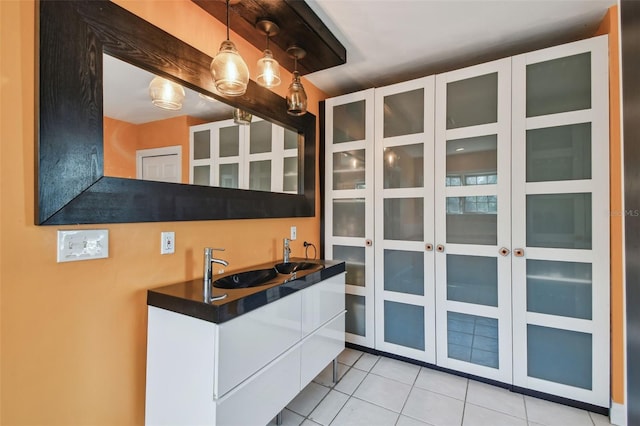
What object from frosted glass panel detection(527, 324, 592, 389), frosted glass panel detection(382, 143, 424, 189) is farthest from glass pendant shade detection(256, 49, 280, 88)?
frosted glass panel detection(527, 324, 592, 389)

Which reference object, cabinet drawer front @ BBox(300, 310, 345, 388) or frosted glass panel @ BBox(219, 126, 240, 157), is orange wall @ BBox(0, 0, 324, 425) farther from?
cabinet drawer front @ BBox(300, 310, 345, 388)

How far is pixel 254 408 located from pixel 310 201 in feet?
5.35

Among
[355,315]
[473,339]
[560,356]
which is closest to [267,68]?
[355,315]

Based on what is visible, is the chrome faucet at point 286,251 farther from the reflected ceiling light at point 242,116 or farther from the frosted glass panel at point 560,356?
the frosted glass panel at point 560,356

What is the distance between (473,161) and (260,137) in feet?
5.31

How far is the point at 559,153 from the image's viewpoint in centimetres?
191

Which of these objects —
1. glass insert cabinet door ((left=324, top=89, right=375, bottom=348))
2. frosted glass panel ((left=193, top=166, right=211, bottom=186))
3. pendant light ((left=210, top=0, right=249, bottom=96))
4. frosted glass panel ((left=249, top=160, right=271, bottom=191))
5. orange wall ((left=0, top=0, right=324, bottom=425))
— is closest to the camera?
orange wall ((left=0, top=0, right=324, bottom=425))

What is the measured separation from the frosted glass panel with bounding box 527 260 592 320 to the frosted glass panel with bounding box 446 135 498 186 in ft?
2.24

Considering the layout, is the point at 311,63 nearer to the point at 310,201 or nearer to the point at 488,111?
the point at 310,201

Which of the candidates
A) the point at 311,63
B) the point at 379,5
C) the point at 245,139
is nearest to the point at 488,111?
the point at 379,5

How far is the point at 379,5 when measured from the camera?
5.65ft

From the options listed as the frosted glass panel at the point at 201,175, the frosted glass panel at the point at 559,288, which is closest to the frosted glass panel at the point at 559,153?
the frosted glass panel at the point at 559,288

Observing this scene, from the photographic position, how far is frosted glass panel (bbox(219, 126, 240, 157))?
1.81 metres

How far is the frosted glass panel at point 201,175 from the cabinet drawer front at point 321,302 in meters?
0.89
